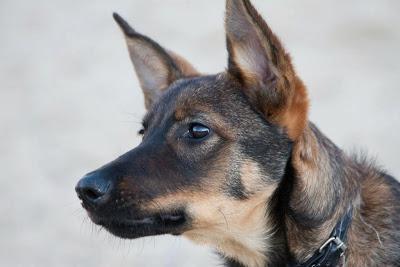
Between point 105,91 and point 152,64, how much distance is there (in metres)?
6.57

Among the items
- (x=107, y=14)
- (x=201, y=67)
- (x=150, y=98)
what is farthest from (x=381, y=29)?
(x=150, y=98)

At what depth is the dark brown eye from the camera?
19.7 feet

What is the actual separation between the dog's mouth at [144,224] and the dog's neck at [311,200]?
0.74m

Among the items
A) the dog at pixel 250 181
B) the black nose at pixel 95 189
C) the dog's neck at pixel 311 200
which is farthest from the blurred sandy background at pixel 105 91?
the dog's neck at pixel 311 200

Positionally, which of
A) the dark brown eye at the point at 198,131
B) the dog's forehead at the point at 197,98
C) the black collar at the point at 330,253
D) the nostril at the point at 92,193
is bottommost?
the black collar at the point at 330,253

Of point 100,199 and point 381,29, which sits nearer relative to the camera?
point 100,199

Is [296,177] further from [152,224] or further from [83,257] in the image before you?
[83,257]

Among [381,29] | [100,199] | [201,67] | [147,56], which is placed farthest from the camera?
[381,29]

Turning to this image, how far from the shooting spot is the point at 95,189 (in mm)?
5613

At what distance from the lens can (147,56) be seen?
7223 mm

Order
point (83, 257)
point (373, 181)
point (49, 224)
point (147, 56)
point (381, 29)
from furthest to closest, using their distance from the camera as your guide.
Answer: point (381, 29) → point (49, 224) → point (83, 257) → point (147, 56) → point (373, 181)

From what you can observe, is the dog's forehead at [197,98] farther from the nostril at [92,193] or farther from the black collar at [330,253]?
the black collar at [330,253]

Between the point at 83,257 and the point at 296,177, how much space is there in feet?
13.1

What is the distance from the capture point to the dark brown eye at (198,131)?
6.00 meters
